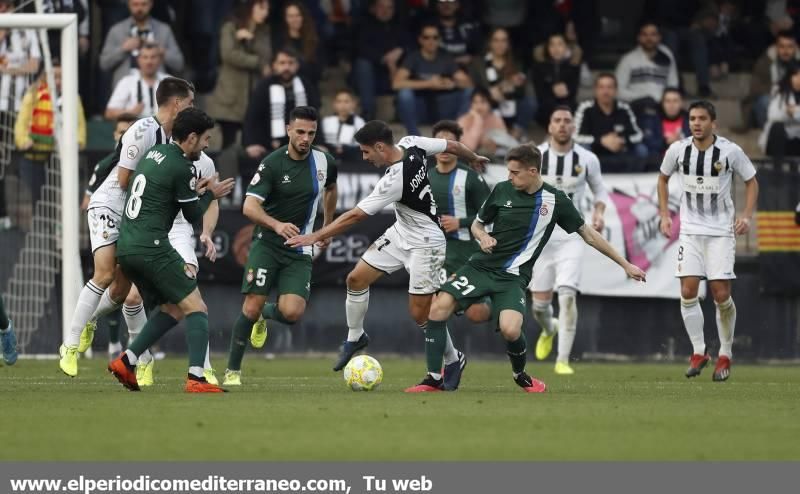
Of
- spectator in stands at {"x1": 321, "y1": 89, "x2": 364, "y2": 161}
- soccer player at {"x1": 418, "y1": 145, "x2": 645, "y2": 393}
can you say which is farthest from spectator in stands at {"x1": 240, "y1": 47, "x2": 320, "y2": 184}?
soccer player at {"x1": 418, "y1": 145, "x2": 645, "y2": 393}

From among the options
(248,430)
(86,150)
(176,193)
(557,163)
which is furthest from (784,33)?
(248,430)

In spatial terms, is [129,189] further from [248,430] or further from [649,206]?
[649,206]

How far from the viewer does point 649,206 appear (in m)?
18.2

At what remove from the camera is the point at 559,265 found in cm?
1622

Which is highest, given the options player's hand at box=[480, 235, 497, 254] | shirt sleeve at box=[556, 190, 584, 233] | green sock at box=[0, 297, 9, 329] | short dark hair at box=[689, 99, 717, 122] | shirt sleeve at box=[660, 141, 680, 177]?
short dark hair at box=[689, 99, 717, 122]

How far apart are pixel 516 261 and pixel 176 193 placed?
2663 millimetres

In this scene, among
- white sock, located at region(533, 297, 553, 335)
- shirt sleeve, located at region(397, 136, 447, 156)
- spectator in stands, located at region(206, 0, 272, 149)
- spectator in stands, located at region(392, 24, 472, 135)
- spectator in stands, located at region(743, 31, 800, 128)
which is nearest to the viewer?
shirt sleeve, located at region(397, 136, 447, 156)

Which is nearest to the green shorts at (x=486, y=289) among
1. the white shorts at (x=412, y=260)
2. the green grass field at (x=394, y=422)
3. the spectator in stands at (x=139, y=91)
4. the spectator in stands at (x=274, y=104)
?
the green grass field at (x=394, y=422)

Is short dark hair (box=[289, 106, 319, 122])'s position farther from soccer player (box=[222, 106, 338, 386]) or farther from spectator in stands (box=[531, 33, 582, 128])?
spectator in stands (box=[531, 33, 582, 128])

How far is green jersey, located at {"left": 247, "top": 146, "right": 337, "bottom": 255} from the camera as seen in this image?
42.3ft

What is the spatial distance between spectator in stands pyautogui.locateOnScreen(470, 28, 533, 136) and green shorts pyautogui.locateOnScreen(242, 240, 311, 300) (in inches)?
312

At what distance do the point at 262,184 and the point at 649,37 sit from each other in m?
9.42

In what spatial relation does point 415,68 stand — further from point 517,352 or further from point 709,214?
point 517,352

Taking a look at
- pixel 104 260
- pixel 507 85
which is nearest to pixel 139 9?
pixel 507 85
